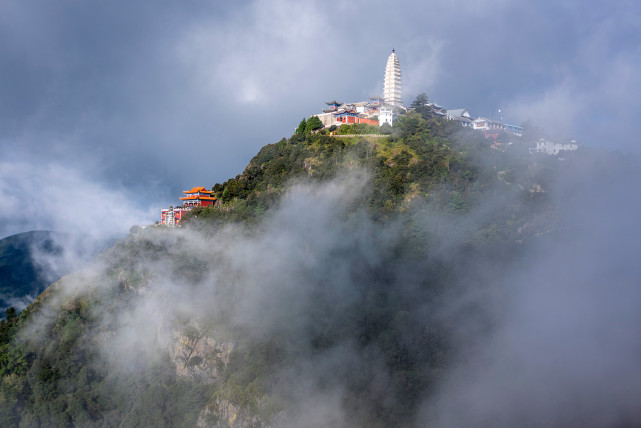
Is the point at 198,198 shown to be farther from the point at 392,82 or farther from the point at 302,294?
the point at 392,82

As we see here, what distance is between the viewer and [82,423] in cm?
3809

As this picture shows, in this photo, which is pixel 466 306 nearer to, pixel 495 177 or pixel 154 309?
pixel 495 177

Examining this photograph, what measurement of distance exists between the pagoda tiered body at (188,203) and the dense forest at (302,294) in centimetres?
91

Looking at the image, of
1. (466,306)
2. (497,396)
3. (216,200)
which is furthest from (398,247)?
(216,200)

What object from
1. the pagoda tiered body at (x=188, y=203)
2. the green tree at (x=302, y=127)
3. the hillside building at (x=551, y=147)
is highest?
the green tree at (x=302, y=127)

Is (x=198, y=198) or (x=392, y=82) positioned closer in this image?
(x=198, y=198)

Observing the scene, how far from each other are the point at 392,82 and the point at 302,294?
24.2 m

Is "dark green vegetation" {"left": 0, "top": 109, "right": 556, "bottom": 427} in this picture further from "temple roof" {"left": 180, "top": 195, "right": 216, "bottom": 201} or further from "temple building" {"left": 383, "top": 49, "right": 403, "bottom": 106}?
"temple building" {"left": 383, "top": 49, "right": 403, "bottom": 106}

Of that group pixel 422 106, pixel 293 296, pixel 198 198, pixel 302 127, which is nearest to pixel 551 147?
pixel 422 106

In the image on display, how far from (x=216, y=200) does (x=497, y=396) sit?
90.6ft

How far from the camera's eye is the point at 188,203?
45.9 metres

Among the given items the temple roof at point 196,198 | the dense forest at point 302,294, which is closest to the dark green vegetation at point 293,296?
the dense forest at point 302,294

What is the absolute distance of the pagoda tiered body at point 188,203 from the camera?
45312 mm

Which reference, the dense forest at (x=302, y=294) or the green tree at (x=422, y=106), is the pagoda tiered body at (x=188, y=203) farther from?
the green tree at (x=422, y=106)
